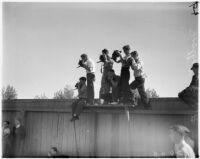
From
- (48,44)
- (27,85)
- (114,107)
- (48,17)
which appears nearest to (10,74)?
(27,85)

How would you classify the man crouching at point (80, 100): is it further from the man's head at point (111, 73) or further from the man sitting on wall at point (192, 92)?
the man sitting on wall at point (192, 92)

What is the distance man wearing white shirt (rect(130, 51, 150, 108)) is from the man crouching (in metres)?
0.98

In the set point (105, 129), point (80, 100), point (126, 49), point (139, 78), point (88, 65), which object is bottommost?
point (105, 129)

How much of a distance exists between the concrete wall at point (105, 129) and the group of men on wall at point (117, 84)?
6.1 inches

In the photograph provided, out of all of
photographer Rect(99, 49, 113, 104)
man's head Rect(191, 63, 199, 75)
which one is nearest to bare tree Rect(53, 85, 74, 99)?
photographer Rect(99, 49, 113, 104)

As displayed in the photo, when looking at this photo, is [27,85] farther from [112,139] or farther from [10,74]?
[112,139]

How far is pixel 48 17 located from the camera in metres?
6.18

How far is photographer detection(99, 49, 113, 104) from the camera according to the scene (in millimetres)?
5858

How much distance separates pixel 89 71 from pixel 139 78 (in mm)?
1036

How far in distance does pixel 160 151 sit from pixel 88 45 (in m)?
2.61

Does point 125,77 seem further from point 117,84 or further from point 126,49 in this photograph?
point 126,49

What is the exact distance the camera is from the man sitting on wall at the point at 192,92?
17.5 ft

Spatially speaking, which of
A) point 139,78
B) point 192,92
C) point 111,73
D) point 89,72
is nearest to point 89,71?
point 89,72

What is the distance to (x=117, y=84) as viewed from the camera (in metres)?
5.80
